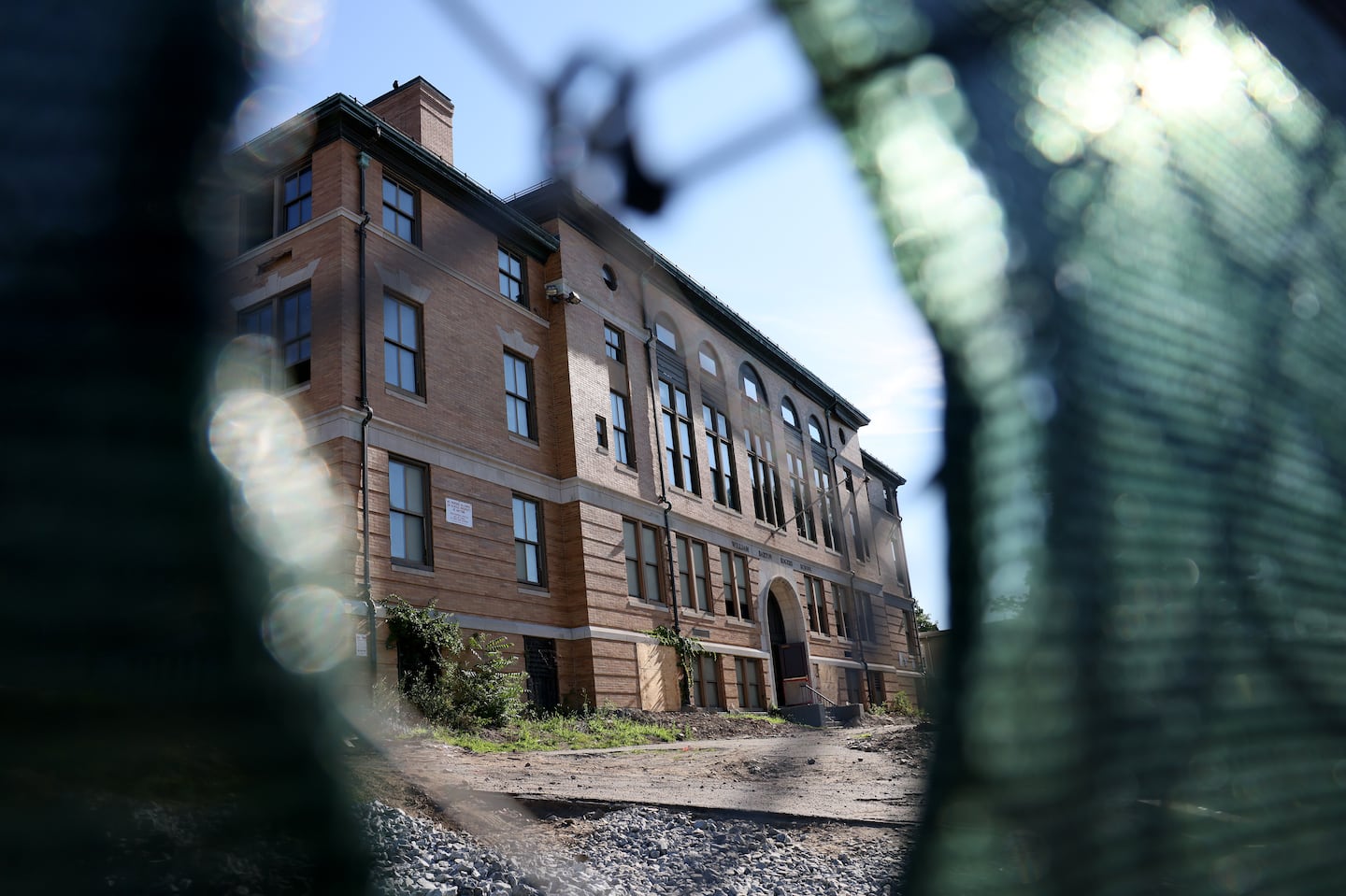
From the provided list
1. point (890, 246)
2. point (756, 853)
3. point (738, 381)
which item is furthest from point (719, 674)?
point (890, 246)

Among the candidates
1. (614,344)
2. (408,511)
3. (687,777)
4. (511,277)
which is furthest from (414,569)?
(614,344)

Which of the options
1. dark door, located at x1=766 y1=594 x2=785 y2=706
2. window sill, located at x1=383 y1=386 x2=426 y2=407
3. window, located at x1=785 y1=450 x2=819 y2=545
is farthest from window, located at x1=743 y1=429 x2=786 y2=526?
window sill, located at x1=383 y1=386 x2=426 y2=407

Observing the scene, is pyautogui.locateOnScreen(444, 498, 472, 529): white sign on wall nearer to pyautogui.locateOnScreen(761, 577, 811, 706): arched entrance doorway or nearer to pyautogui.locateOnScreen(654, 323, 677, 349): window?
pyautogui.locateOnScreen(654, 323, 677, 349): window

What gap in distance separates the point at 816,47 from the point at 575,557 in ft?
39.1

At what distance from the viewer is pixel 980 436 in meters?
1.53

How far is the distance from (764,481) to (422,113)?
33.1 ft

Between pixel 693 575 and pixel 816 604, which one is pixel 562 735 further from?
pixel 816 604

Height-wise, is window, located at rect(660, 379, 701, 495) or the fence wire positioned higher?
window, located at rect(660, 379, 701, 495)

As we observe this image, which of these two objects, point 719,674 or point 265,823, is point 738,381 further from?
point 265,823

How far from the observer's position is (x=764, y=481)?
19.8 m

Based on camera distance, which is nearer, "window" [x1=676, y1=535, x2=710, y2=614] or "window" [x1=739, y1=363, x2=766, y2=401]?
"window" [x1=676, y1=535, x2=710, y2=614]

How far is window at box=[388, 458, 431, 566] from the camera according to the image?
10.6 meters

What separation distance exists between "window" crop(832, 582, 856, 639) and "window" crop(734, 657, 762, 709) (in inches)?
181

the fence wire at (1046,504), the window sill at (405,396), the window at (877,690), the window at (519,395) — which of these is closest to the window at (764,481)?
the window at (877,690)
